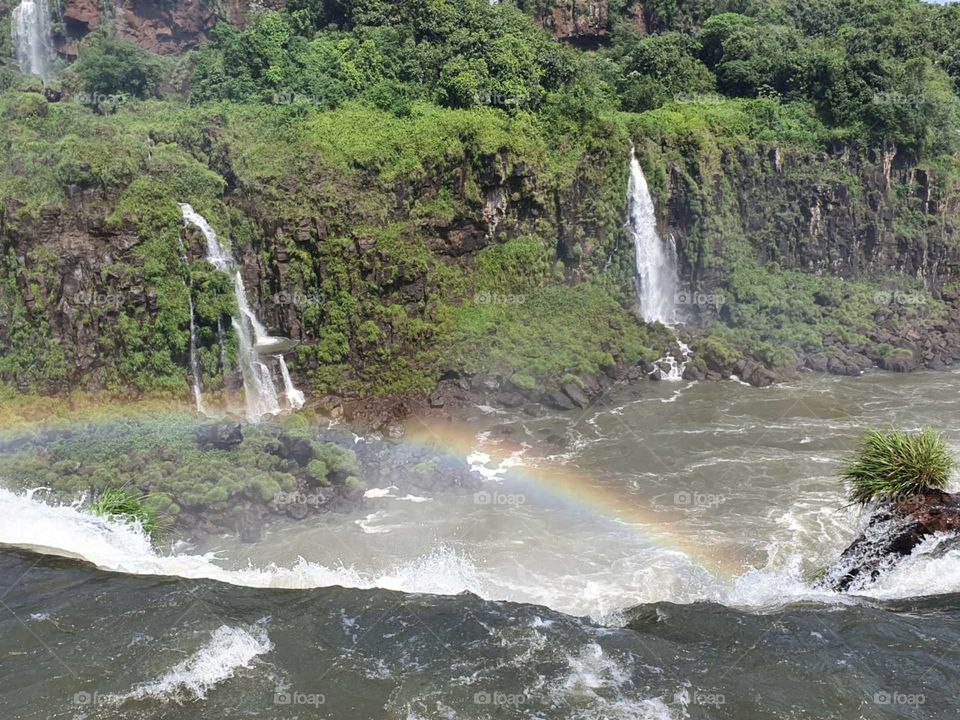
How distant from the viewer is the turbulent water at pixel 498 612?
1327 centimetres

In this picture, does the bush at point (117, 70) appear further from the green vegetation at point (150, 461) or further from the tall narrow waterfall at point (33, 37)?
the green vegetation at point (150, 461)

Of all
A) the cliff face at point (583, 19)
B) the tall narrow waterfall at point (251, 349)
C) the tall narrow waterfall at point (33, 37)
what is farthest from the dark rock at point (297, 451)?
the cliff face at point (583, 19)

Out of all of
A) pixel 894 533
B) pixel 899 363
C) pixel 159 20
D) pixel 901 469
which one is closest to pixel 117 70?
pixel 159 20

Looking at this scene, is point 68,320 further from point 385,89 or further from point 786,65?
point 786,65

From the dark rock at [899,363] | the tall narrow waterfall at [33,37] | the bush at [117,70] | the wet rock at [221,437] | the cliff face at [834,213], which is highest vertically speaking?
the tall narrow waterfall at [33,37]

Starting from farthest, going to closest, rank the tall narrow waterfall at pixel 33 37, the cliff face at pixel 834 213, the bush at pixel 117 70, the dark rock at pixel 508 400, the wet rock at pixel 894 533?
the tall narrow waterfall at pixel 33 37 < the cliff face at pixel 834 213 < the bush at pixel 117 70 < the dark rock at pixel 508 400 < the wet rock at pixel 894 533

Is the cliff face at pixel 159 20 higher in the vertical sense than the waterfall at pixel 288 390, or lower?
higher

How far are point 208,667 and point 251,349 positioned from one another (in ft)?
56.5

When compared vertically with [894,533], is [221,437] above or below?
above

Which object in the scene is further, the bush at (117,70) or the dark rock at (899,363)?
the bush at (117,70)

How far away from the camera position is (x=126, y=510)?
2203 cm

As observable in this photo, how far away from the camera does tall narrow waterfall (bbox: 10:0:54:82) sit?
4522 cm

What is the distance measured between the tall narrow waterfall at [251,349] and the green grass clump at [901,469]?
18.7 m

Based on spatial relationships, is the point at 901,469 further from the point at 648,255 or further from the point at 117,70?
the point at 117,70
